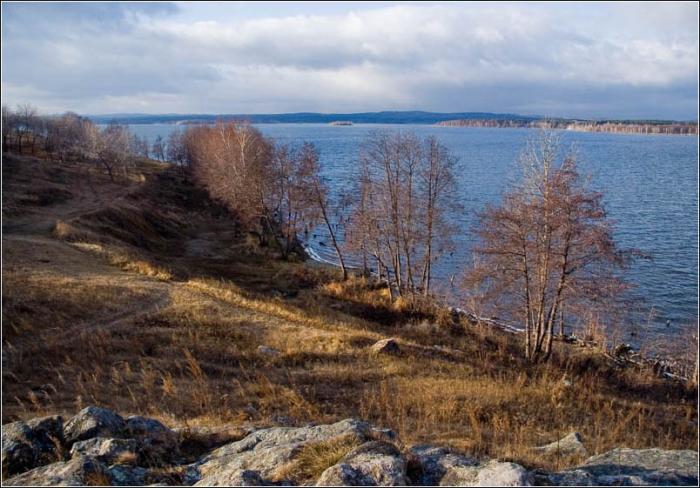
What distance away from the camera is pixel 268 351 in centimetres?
1582

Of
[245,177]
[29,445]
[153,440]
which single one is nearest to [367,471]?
[153,440]

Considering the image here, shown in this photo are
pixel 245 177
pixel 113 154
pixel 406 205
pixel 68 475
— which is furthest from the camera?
pixel 113 154

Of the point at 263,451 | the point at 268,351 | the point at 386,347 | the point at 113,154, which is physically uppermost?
the point at 113,154

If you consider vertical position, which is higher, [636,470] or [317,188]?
[317,188]

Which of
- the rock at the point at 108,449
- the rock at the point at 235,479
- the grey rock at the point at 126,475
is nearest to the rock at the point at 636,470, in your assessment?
the rock at the point at 235,479

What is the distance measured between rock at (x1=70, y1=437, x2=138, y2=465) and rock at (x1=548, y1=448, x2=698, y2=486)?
5.08 meters

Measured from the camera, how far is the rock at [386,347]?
54.9ft

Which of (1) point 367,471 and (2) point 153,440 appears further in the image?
(2) point 153,440

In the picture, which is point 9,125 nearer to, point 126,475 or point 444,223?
point 444,223

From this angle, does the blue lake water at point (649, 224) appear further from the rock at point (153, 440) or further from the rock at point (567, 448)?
the rock at point (153, 440)

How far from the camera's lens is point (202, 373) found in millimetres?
13312

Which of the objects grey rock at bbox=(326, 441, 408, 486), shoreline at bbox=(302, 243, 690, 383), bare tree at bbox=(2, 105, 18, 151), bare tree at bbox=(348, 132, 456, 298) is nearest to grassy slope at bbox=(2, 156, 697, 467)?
shoreline at bbox=(302, 243, 690, 383)

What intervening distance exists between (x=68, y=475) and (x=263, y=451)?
7.34 feet

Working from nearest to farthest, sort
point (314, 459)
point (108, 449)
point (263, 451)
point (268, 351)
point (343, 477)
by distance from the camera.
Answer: point (343, 477) → point (314, 459) → point (108, 449) → point (263, 451) → point (268, 351)
